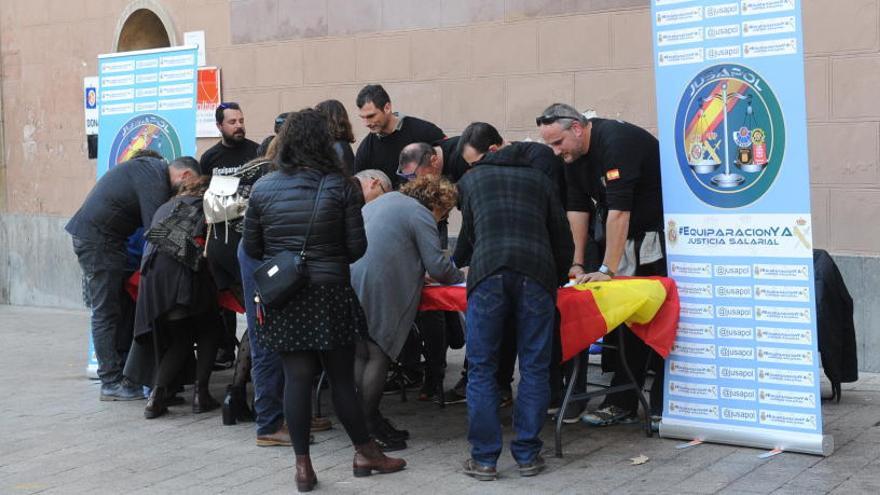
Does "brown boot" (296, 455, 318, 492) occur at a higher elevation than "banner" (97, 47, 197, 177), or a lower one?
lower

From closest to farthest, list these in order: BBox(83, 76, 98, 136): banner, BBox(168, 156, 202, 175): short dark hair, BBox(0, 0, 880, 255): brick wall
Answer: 1. BBox(168, 156, 202, 175): short dark hair
2. BBox(0, 0, 880, 255): brick wall
3. BBox(83, 76, 98, 136): banner

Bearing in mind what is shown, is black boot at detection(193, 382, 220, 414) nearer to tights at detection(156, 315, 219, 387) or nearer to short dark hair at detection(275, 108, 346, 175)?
tights at detection(156, 315, 219, 387)

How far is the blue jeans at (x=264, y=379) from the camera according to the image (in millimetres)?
6445

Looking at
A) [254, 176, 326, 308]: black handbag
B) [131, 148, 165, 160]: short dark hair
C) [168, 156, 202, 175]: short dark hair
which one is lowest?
[254, 176, 326, 308]: black handbag

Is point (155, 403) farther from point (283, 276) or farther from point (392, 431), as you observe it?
point (283, 276)

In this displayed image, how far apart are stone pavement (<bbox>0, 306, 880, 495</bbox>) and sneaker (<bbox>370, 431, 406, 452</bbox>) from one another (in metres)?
0.12

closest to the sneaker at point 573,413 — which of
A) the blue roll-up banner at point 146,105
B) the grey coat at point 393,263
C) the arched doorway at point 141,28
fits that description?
the grey coat at point 393,263

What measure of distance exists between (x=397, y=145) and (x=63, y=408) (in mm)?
2689

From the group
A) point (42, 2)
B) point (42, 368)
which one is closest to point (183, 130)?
point (42, 368)

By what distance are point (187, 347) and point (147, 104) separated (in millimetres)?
2113

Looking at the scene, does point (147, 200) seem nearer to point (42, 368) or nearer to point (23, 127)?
point (42, 368)

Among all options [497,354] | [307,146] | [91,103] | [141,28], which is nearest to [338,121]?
[307,146]

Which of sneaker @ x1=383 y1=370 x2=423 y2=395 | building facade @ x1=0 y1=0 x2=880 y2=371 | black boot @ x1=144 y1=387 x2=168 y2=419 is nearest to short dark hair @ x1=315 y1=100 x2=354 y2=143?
sneaker @ x1=383 y1=370 x2=423 y2=395

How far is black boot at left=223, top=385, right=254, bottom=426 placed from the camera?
7125mm
